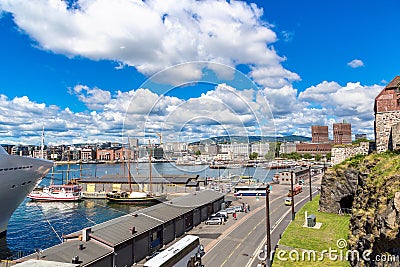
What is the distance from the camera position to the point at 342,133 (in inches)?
6983

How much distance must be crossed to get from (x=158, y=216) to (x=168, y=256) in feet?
35.6

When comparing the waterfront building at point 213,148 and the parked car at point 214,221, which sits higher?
the waterfront building at point 213,148

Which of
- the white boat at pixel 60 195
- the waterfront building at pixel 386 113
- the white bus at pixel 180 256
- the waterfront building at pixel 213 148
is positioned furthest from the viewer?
the white boat at pixel 60 195

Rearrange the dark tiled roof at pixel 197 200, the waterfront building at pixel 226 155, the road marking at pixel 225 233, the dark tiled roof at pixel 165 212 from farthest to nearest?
the waterfront building at pixel 226 155 < the dark tiled roof at pixel 197 200 < the dark tiled roof at pixel 165 212 < the road marking at pixel 225 233

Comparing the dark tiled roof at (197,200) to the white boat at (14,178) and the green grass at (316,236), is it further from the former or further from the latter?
the white boat at (14,178)

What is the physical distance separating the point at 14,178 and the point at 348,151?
50.3m

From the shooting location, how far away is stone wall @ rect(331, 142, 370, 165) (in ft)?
158

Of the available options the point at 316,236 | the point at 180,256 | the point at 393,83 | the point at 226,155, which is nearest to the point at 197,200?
the point at 316,236

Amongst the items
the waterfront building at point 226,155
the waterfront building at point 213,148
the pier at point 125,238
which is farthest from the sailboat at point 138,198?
the pier at point 125,238

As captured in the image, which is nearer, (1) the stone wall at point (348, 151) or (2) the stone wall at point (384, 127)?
(2) the stone wall at point (384, 127)

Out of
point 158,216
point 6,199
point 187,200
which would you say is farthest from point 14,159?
point 187,200

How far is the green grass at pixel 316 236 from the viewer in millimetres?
21531

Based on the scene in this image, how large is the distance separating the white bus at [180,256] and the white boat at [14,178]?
22289 mm

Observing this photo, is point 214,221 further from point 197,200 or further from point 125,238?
point 125,238
